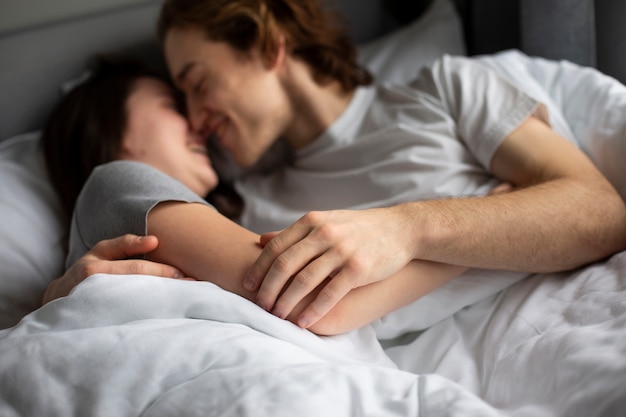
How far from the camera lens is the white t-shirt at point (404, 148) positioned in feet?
4.40

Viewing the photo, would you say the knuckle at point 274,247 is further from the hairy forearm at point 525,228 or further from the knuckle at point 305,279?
the hairy forearm at point 525,228

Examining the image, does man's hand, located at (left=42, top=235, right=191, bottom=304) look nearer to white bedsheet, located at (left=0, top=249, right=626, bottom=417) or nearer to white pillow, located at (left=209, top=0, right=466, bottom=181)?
white bedsheet, located at (left=0, top=249, right=626, bottom=417)

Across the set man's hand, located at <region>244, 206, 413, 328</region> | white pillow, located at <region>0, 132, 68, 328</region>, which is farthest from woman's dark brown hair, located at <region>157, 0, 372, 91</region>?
man's hand, located at <region>244, 206, 413, 328</region>

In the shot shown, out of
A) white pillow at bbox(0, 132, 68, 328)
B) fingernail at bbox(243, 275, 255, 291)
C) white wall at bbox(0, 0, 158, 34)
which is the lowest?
white pillow at bbox(0, 132, 68, 328)

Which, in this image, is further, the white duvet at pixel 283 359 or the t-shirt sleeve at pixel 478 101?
the t-shirt sleeve at pixel 478 101

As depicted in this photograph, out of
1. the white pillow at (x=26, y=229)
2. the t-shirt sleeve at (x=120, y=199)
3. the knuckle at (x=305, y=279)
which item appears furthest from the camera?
the white pillow at (x=26, y=229)

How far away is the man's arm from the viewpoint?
37.6 inches

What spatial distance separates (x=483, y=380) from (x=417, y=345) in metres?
0.15

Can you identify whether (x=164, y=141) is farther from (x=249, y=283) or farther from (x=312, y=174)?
(x=249, y=283)

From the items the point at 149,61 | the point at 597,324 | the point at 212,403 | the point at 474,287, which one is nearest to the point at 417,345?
the point at 474,287

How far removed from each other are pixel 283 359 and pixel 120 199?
0.43 metres

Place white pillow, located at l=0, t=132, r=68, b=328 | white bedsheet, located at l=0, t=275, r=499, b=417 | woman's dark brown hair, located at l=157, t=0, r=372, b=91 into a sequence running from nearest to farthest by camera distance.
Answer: white bedsheet, located at l=0, t=275, r=499, b=417
white pillow, located at l=0, t=132, r=68, b=328
woman's dark brown hair, located at l=157, t=0, r=372, b=91

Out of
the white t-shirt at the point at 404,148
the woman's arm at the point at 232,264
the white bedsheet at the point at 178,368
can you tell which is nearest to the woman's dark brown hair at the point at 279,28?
the white t-shirt at the point at 404,148

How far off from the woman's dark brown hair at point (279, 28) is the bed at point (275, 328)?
238 mm
